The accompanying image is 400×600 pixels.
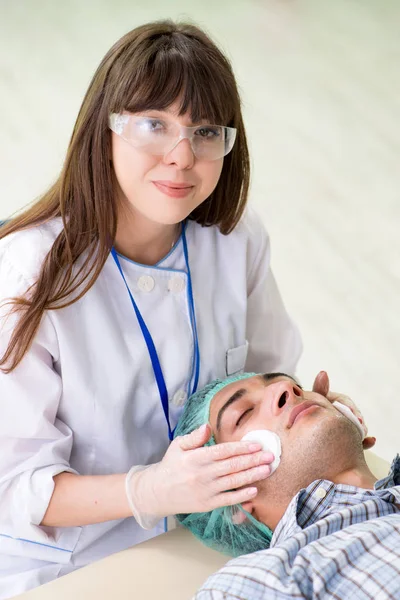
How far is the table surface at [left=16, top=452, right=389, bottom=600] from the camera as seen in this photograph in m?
1.61

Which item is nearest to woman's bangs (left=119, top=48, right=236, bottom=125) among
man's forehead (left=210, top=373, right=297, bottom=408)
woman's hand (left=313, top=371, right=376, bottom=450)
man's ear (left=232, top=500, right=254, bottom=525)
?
man's forehead (left=210, top=373, right=297, bottom=408)

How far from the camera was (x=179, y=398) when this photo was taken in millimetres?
1893

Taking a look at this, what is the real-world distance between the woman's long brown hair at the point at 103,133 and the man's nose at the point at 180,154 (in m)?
0.06

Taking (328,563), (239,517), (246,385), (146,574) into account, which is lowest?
(146,574)

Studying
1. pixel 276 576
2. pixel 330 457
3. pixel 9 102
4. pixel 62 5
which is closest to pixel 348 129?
pixel 9 102

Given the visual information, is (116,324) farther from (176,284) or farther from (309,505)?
(309,505)

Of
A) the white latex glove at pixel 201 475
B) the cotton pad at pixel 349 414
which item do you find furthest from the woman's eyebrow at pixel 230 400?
the cotton pad at pixel 349 414

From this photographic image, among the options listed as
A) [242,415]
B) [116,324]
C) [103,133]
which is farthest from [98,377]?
[103,133]

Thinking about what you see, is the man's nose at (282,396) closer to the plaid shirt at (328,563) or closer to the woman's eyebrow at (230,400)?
the woman's eyebrow at (230,400)

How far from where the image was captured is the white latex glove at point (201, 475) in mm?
1564

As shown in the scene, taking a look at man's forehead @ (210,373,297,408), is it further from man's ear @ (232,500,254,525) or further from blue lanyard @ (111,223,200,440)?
man's ear @ (232,500,254,525)

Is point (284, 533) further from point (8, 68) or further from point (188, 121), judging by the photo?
point (8, 68)

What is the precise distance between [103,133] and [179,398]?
66 cm

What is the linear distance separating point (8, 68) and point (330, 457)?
3.87 m
